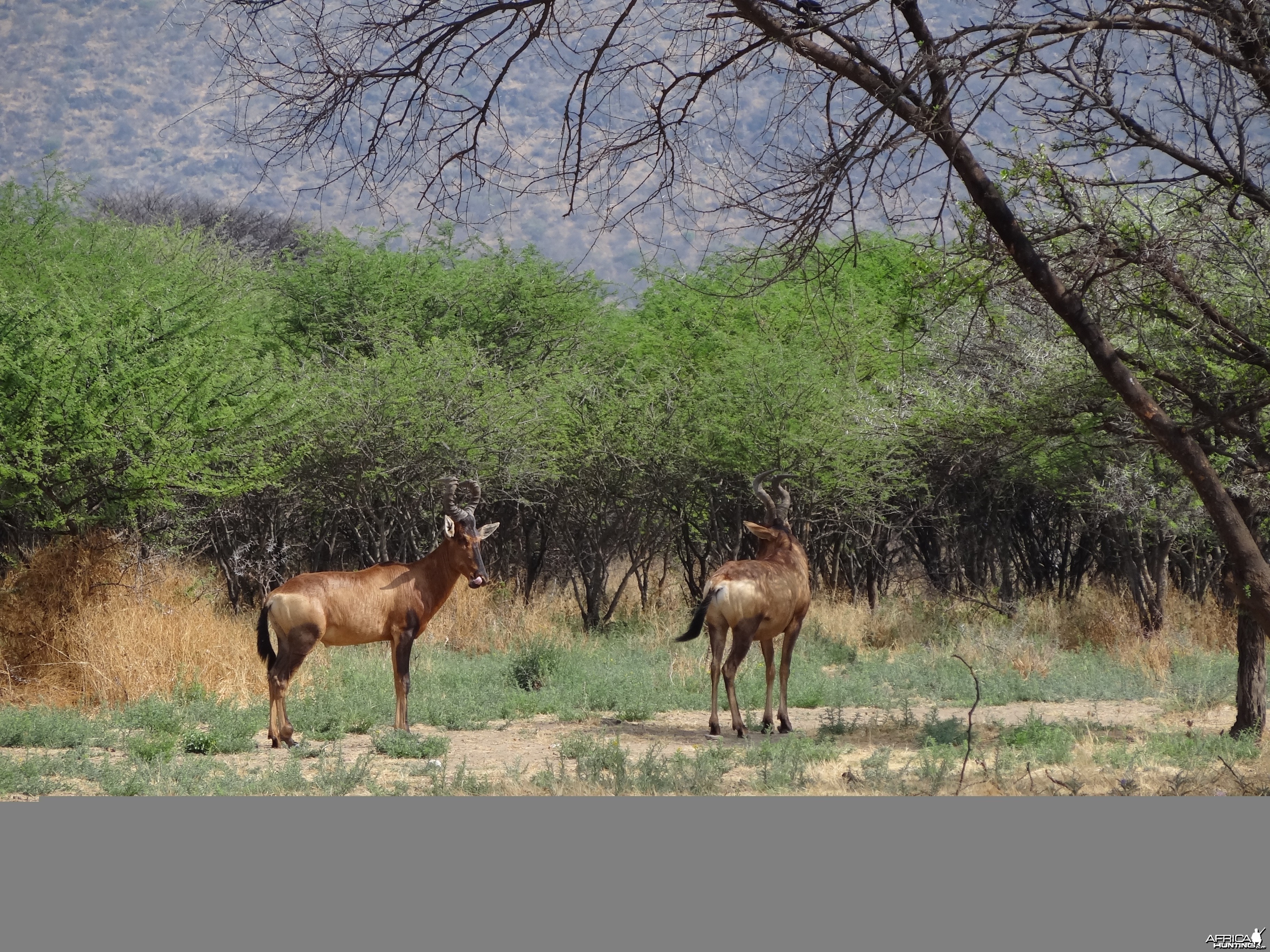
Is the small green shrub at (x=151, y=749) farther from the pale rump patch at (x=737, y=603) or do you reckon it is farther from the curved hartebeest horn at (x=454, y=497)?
the pale rump patch at (x=737, y=603)

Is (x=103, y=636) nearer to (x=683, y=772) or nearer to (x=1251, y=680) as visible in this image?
(x=683, y=772)

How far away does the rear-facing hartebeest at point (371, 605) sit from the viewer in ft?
32.4

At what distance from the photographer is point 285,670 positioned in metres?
9.86

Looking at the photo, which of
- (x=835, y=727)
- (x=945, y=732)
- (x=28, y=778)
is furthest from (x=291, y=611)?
(x=945, y=732)

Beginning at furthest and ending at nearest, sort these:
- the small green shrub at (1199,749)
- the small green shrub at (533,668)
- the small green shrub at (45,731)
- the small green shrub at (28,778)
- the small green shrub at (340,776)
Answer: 1. the small green shrub at (533,668)
2. the small green shrub at (45,731)
3. the small green shrub at (1199,749)
4. the small green shrub at (340,776)
5. the small green shrub at (28,778)

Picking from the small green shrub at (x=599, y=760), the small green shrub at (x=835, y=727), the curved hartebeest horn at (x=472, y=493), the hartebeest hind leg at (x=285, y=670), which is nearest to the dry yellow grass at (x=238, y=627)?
the hartebeest hind leg at (x=285, y=670)

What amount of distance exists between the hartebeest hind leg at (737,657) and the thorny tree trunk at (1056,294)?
153 inches

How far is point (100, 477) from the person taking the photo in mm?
11969

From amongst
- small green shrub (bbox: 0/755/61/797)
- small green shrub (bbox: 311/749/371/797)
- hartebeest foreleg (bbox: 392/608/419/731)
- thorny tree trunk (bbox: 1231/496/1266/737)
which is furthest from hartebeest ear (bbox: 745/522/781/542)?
small green shrub (bbox: 0/755/61/797)

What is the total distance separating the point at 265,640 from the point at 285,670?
1.13ft

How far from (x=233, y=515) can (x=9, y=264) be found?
5.69m

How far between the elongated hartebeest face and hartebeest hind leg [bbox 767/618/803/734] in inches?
99.7

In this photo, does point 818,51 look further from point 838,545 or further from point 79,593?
point 838,545

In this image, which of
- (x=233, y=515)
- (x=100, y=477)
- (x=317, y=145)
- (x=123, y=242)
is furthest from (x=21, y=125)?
(x=317, y=145)
